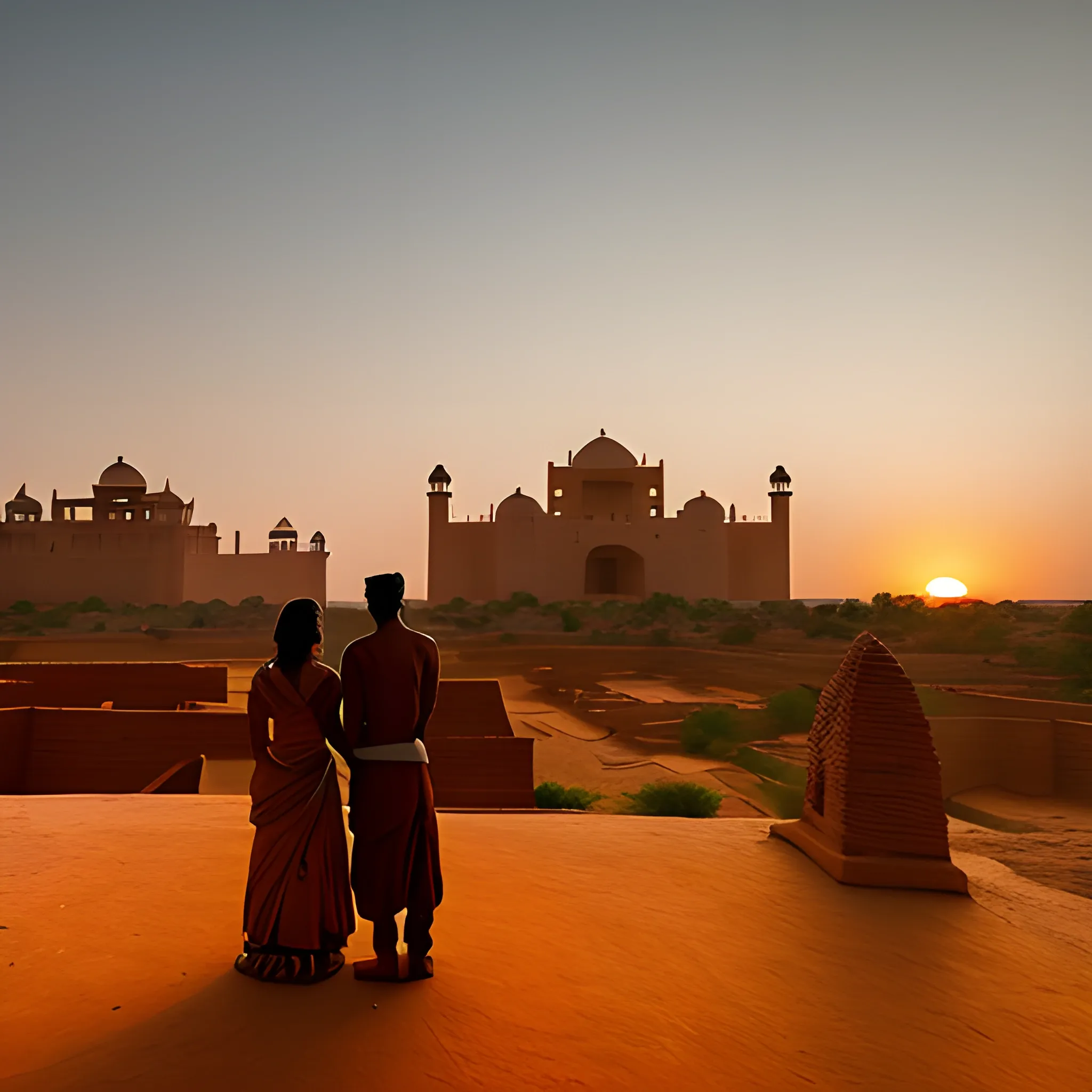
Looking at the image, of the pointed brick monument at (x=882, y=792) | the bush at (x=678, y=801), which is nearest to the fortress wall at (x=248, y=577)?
the bush at (x=678, y=801)

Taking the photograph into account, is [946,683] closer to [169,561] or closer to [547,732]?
[547,732]

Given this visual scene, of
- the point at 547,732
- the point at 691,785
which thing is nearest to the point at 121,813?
the point at 691,785

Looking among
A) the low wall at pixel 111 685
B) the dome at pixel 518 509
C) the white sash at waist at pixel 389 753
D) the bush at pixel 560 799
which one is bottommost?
the bush at pixel 560 799

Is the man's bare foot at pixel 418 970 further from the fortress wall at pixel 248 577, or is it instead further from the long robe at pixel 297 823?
the fortress wall at pixel 248 577

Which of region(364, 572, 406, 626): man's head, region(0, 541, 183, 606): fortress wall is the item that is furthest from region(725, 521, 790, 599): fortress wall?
region(364, 572, 406, 626): man's head

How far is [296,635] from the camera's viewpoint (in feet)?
11.5

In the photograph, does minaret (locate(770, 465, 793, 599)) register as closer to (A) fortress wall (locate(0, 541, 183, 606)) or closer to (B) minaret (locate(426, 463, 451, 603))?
(B) minaret (locate(426, 463, 451, 603))

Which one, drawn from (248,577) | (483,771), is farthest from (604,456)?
(483,771)

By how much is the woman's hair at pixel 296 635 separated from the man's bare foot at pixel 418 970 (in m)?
1.25

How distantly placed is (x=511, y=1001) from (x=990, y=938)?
2803 mm

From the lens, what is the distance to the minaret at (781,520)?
34.7 meters

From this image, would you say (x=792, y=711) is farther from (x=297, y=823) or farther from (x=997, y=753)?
(x=297, y=823)

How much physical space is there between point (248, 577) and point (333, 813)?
1304 inches

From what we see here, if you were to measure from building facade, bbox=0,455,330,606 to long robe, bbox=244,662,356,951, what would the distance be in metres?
31.9
